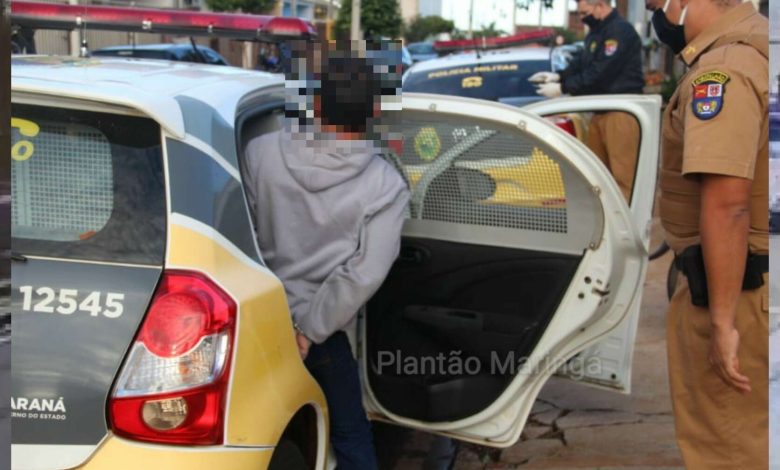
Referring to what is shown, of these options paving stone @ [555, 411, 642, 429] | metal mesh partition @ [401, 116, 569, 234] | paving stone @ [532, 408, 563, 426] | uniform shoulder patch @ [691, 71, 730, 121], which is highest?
uniform shoulder patch @ [691, 71, 730, 121]

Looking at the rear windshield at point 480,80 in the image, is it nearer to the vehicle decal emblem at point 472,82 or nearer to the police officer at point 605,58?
the vehicle decal emblem at point 472,82

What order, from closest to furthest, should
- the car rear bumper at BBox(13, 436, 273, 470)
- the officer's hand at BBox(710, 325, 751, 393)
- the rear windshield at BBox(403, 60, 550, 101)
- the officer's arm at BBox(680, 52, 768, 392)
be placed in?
the car rear bumper at BBox(13, 436, 273, 470), the officer's arm at BBox(680, 52, 768, 392), the officer's hand at BBox(710, 325, 751, 393), the rear windshield at BBox(403, 60, 550, 101)

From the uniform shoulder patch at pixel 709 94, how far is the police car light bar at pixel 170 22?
2.08m

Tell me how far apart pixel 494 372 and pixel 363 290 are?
75 centimetres

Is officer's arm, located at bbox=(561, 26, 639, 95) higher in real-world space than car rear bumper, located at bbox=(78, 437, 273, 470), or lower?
higher

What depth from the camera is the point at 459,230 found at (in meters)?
3.05

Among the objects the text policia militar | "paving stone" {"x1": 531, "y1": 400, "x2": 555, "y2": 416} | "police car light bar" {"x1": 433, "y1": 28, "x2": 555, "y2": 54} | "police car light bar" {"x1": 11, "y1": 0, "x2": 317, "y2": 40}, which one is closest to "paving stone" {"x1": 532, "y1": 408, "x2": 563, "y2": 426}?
"paving stone" {"x1": 531, "y1": 400, "x2": 555, "y2": 416}

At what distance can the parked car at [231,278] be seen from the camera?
1.95 metres

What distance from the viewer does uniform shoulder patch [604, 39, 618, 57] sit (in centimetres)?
629

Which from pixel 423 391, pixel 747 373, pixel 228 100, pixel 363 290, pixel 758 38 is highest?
pixel 758 38

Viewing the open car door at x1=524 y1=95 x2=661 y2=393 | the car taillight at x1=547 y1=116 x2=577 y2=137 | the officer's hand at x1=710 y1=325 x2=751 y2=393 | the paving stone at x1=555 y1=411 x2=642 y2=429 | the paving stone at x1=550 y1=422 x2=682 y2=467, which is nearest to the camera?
the officer's hand at x1=710 y1=325 x2=751 y2=393

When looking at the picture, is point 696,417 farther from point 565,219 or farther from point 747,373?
point 565,219

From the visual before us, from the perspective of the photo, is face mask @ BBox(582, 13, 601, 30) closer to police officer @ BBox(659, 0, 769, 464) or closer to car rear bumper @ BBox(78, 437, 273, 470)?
police officer @ BBox(659, 0, 769, 464)

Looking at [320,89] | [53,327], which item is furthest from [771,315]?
[53,327]
